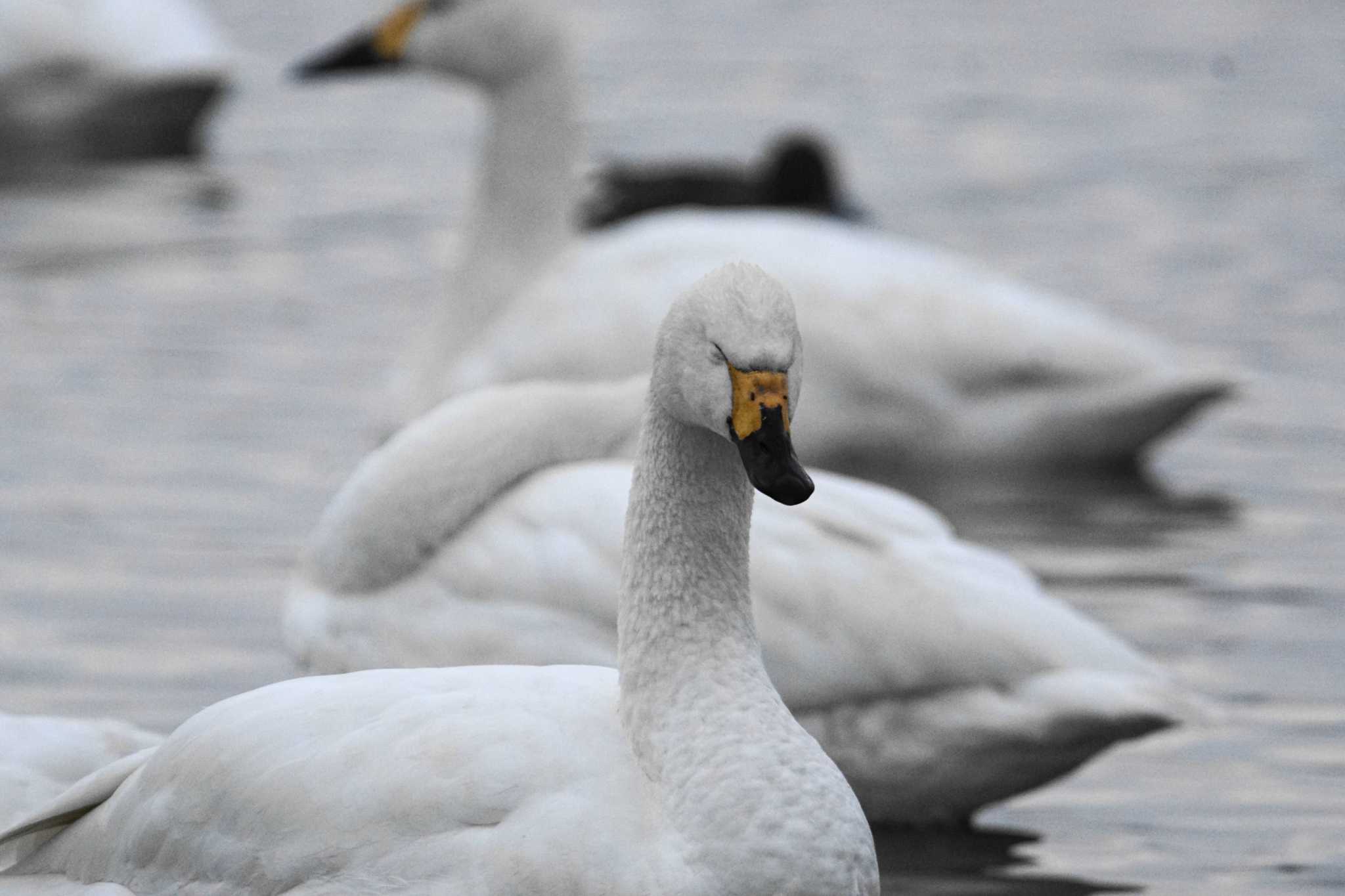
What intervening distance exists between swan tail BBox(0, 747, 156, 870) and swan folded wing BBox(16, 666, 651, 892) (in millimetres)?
37

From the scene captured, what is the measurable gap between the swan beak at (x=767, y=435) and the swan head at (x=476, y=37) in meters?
5.41

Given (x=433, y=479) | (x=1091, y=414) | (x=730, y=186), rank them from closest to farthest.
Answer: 1. (x=433, y=479)
2. (x=1091, y=414)
3. (x=730, y=186)

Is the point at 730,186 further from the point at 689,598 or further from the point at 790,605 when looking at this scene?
the point at 689,598

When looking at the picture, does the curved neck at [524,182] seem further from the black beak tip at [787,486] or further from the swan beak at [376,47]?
the black beak tip at [787,486]

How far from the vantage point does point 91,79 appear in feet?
43.8

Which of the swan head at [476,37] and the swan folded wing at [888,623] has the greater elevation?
the swan head at [476,37]

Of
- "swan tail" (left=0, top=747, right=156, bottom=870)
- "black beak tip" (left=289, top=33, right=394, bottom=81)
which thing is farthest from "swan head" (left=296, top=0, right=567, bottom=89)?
"swan tail" (left=0, top=747, right=156, bottom=870)

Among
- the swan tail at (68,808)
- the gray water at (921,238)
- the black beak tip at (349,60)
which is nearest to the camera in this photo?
the swan tail at (68,808)

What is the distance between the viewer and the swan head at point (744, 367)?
3426 mm

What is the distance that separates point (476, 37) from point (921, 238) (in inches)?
147

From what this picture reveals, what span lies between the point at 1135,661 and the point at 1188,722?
29 cm

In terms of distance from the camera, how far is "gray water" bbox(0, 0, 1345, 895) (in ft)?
18.8

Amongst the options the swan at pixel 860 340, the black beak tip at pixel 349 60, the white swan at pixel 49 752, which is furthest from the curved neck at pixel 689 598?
the black beak tip at pixel 349 60

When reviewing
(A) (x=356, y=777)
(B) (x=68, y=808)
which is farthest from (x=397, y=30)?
(A) (x=356, y=777)
